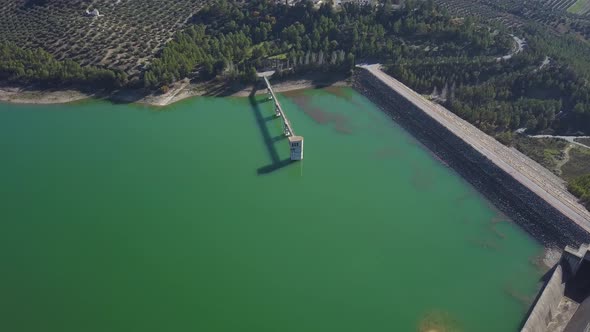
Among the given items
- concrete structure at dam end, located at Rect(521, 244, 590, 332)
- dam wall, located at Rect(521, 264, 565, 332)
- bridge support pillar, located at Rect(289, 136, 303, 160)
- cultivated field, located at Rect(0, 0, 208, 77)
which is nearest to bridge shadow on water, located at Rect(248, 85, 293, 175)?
bridge support pillar, located at Rect(289, 136, 303, 160)

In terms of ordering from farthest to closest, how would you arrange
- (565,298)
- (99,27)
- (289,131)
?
(99,27), (289,131), (565,298)

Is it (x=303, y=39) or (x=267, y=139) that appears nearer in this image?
(x=267, y=139)

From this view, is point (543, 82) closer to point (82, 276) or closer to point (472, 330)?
→ point (472, 330)

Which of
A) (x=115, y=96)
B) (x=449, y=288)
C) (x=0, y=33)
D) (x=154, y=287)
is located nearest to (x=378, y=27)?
(x=115, y=96)

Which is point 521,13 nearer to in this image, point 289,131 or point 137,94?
point 289,131

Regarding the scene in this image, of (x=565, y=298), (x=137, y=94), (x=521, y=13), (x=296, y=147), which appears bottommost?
(x=565, y=298)

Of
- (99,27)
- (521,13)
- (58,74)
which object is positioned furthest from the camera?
(521,13)

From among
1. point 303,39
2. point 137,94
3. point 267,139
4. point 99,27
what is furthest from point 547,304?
point 99,27
